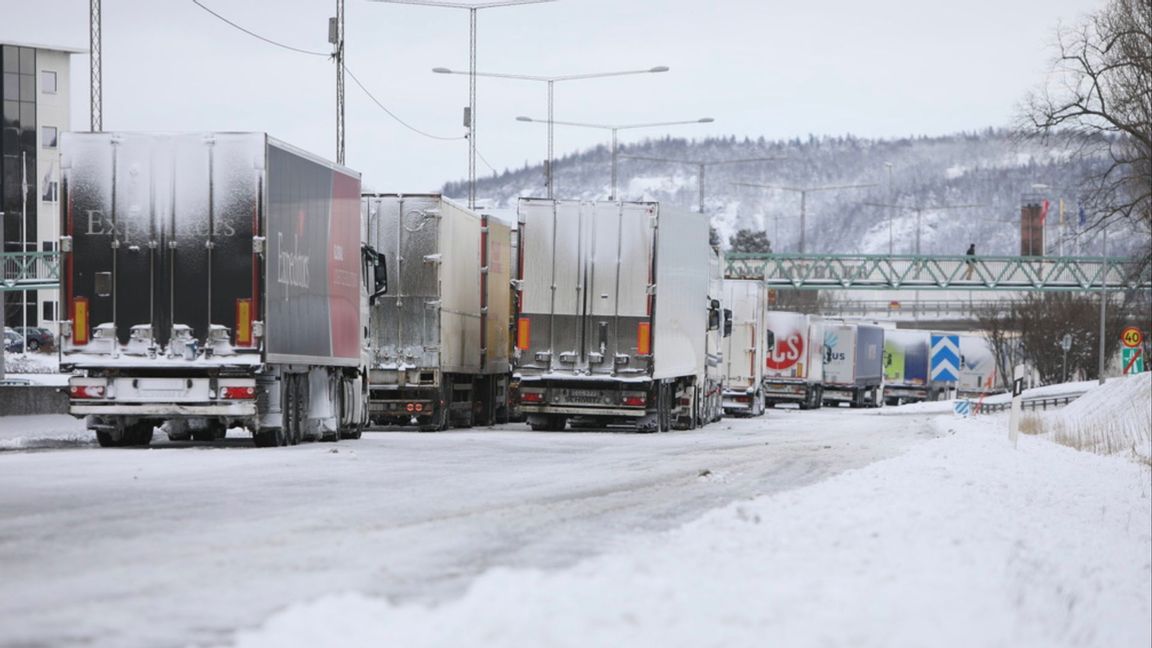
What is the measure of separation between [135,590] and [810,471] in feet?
41.7

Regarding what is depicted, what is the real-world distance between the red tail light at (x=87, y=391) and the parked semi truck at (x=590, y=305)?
1228 cm

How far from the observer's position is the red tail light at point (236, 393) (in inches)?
907

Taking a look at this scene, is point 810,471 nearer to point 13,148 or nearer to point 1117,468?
point 1117,468

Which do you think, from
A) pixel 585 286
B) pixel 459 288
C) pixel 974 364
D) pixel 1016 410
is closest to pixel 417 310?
pixel 459 288

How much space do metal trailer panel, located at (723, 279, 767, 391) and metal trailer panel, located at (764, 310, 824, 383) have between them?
12.4m

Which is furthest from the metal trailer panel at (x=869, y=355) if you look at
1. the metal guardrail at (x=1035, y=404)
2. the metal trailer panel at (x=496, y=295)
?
the metal trailer panel at (x=496, y=295)

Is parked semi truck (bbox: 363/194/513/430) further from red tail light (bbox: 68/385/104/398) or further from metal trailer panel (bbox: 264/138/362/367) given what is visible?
red tail light (bbox: 68/385/104/398)

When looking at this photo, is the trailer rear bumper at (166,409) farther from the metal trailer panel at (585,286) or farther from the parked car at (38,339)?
the parked car at (38,339)

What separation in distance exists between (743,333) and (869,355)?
28600 mm

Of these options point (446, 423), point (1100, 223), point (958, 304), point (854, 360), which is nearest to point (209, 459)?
point (446, 423)

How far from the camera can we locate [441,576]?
925 cm

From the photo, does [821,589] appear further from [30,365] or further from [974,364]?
Result: [974,364]

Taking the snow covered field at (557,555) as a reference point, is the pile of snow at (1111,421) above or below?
below

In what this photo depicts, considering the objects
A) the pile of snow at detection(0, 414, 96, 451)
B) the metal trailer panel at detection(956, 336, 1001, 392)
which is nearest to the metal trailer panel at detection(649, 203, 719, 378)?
the pile of snow at detection(0, 414, 96, 451)
